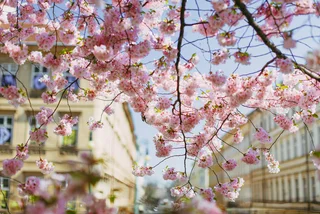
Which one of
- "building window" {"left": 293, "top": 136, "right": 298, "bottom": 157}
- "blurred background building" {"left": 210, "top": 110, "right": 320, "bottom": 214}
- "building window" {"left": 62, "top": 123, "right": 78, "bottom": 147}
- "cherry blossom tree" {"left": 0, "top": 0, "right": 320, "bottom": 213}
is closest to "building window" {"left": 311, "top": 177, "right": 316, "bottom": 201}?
"blurred background building" {"left": 210, "top": 110, "right": 320, "bottom": 214}

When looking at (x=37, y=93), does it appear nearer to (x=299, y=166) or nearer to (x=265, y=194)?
(x=299, y=166)

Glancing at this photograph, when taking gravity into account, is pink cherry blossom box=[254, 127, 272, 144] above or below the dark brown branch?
below

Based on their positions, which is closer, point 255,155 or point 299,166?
point 255,155

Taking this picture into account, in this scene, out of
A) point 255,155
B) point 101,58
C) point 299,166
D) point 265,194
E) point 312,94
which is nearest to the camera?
point 101,58

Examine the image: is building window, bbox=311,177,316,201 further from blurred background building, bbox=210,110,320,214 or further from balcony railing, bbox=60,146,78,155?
balcony railing, bbox=60,146,78,155

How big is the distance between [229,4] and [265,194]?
37.9 metres

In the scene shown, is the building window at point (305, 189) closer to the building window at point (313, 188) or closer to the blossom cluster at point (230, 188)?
the building window at point (313, 188)

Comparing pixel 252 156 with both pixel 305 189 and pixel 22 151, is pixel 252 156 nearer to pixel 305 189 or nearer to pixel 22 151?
pixel 22 151

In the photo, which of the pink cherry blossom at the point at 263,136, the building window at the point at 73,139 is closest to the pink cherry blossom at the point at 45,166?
the pink cherry blossom at the point at 263,136

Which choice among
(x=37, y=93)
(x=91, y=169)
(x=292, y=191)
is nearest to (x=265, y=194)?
(x=292, y=191)

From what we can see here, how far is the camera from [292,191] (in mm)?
32719

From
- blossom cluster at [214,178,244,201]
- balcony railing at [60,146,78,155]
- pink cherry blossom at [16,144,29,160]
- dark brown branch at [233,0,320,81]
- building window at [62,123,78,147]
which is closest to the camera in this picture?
dark brown branch at [233,0,320,81]

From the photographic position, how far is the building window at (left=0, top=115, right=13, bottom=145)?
19.8m

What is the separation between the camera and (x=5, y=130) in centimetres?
1977
